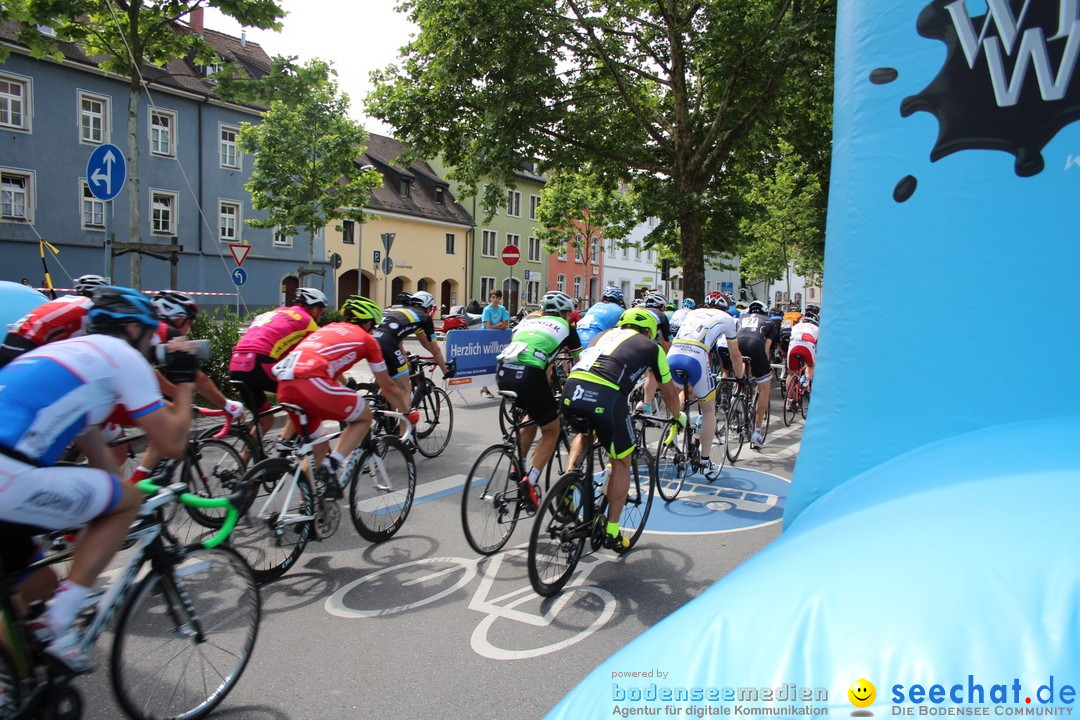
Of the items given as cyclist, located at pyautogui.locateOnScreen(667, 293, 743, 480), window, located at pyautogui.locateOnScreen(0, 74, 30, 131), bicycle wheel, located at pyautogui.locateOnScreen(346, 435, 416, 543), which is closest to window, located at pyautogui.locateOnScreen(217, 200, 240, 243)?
window, located at pyautogui.locateOnScreen(0, 74, 30, 131)

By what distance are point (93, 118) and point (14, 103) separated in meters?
2.81

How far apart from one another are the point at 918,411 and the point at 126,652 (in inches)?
124

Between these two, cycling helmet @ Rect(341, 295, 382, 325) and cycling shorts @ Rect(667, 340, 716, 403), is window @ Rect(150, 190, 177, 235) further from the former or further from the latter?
cycling shorts @ Rect(667, 340, 716, 403)

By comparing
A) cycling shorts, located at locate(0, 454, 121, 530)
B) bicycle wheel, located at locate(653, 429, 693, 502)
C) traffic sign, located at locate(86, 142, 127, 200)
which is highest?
traffic sign, located at locate(86, 142, 127, 200)

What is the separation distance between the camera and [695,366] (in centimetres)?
769

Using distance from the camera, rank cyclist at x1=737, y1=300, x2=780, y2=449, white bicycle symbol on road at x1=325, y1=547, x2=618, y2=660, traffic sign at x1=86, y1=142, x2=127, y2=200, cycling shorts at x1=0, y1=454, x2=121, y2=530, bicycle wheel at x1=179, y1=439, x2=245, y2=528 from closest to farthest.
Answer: cycling shorts at x1=0, y1=454, x2=121, y2=530
white bicycle symbol on road at x1=325, y1=547, x2=618, y2=660
bicycle wheel at x1=179, y1=439, x2=245, y2=528
traffic sign at x1=86, y1=142, x2=127, y2=200
cyclist at x1=737, y1=300, x2=780, y2=449

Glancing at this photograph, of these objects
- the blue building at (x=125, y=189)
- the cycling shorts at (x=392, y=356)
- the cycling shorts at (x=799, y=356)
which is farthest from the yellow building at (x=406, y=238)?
the cycling shorts at (x=392, y=356)

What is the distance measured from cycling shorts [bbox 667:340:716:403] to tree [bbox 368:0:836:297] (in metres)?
8.78

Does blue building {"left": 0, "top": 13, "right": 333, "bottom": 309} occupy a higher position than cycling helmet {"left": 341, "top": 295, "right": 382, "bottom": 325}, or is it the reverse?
blue building {"left": 0, "top": 13, "right": 333, "bottom": 309}

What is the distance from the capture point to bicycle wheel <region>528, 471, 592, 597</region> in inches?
181

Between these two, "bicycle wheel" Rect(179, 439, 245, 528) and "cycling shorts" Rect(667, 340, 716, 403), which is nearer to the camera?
"bicycle wheel" Rect(179, 439, 245, 528)

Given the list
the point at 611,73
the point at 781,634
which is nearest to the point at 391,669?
the point at 781,634

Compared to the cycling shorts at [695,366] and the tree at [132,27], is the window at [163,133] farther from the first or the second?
the cycling shorts at [695,366]

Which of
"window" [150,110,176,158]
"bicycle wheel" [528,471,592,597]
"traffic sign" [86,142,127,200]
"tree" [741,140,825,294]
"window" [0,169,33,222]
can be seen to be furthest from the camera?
"tree" [741,140,825,294]
